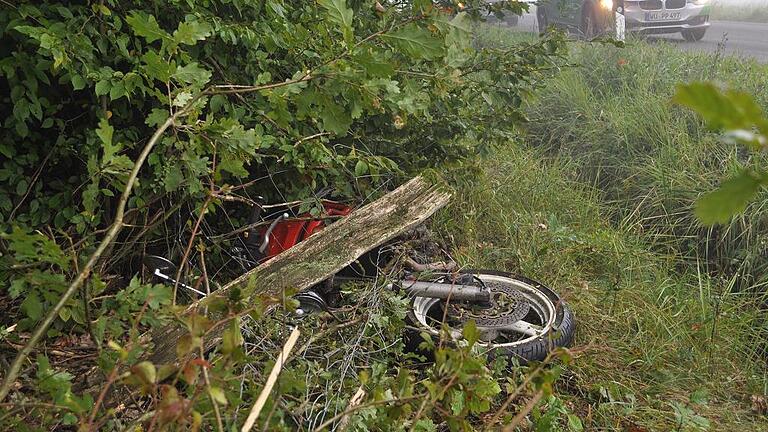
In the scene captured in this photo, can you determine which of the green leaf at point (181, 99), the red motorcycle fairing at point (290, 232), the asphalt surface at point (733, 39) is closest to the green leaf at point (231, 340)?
the green leaf at point (181, 99)

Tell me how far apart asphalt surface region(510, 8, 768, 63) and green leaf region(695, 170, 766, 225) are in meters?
8.46

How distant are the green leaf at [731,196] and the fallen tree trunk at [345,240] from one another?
223 centimetres

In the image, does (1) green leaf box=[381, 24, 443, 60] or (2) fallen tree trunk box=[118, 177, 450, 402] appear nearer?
(1) green leaf box=[381, 24, 443, 60]

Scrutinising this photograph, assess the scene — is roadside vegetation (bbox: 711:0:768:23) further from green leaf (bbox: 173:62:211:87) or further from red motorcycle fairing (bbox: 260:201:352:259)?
green leaf (bbox: 173:62:211:87)

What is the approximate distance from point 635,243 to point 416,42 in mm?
2917

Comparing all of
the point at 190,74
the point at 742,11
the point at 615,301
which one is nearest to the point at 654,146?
the point at 615,301

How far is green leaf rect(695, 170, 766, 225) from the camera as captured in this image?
565 mm

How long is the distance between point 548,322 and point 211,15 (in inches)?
79.1

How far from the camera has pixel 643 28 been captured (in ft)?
34.1

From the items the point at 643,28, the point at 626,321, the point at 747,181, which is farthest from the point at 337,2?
the point at 643,28

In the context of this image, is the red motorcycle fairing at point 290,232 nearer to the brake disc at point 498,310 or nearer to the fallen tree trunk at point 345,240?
the fallen tree trunk at point 345,240

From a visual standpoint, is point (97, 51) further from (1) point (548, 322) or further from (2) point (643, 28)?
(2) point (643, 28)

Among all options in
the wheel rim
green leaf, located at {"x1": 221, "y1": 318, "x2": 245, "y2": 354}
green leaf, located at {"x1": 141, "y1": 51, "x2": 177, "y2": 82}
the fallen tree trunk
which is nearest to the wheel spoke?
the wheel rim

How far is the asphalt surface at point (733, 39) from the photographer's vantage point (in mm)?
9738
